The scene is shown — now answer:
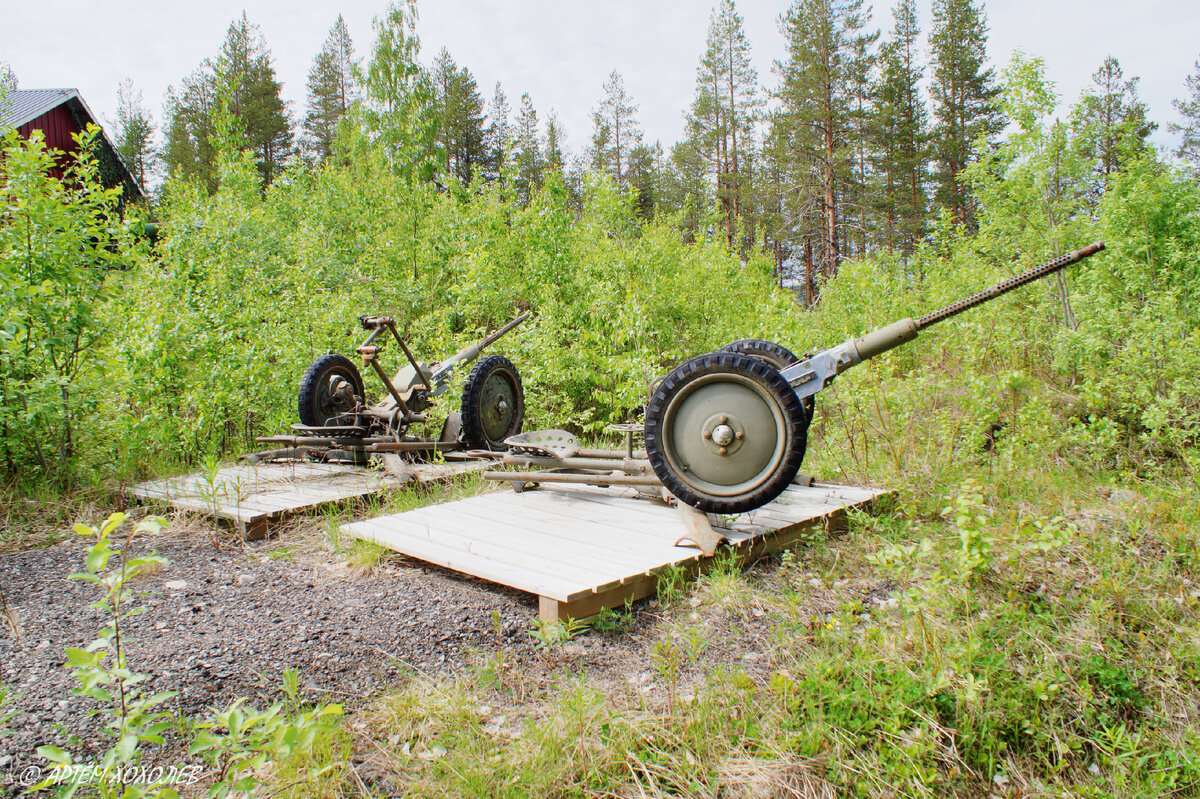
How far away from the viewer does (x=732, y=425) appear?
3557 mm

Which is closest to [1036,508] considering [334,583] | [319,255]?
[334,583]

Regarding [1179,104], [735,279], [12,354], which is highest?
[1179,104]

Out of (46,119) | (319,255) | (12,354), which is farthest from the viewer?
(46,119)

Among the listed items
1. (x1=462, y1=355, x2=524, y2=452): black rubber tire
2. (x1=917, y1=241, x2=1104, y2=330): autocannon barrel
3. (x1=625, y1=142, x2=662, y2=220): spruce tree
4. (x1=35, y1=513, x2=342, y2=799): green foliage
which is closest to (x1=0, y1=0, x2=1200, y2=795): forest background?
(x1=35, y1=513, x2=342, y2=799): green foliage

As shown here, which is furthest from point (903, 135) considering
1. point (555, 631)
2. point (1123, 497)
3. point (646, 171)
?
point (555, 631)

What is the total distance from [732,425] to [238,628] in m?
2.61

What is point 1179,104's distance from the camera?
29078 millimetres

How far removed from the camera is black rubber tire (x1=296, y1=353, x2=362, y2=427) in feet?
20.7

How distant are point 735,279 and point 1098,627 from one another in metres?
7.95

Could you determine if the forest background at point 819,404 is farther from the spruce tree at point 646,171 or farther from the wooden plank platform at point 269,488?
the spruce tree at point 646,171

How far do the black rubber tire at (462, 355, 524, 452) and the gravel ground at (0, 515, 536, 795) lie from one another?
2.22m

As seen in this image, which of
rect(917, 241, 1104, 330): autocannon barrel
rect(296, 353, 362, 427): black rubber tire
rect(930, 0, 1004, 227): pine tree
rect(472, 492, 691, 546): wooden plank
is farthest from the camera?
rect(930, 0, 1004, 227): pine tree

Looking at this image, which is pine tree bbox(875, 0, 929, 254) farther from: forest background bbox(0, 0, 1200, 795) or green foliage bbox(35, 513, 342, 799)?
green foliage bbox(35, 513, 342, 799)

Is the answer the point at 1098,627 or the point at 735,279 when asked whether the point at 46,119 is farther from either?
the point at 1098,627
